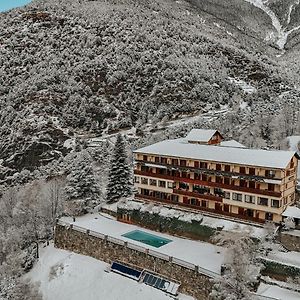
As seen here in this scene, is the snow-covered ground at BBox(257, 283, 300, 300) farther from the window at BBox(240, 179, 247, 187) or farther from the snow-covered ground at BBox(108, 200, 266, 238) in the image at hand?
the window at BBox(240, 179, 247, 187)

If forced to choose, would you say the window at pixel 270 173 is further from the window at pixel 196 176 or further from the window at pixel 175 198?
the window at pixel 175 198

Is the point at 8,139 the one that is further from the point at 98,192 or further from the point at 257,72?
the point at 257,72

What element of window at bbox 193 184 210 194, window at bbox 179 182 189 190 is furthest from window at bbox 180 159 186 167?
window at bbox 193 184 210 194

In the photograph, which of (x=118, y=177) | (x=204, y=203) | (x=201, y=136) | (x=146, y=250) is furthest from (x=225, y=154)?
(x=118, y=177)

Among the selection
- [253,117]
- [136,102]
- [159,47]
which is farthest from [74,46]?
[253,117]

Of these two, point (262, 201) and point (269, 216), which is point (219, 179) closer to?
point (262, 201)

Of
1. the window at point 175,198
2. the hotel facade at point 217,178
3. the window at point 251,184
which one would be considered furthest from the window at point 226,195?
the window at point 175,198

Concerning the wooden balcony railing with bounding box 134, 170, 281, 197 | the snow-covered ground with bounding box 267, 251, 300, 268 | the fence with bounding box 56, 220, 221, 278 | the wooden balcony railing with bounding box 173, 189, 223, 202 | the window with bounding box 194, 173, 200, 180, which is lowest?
the fence with bounding box 56, 220, 221, 278
